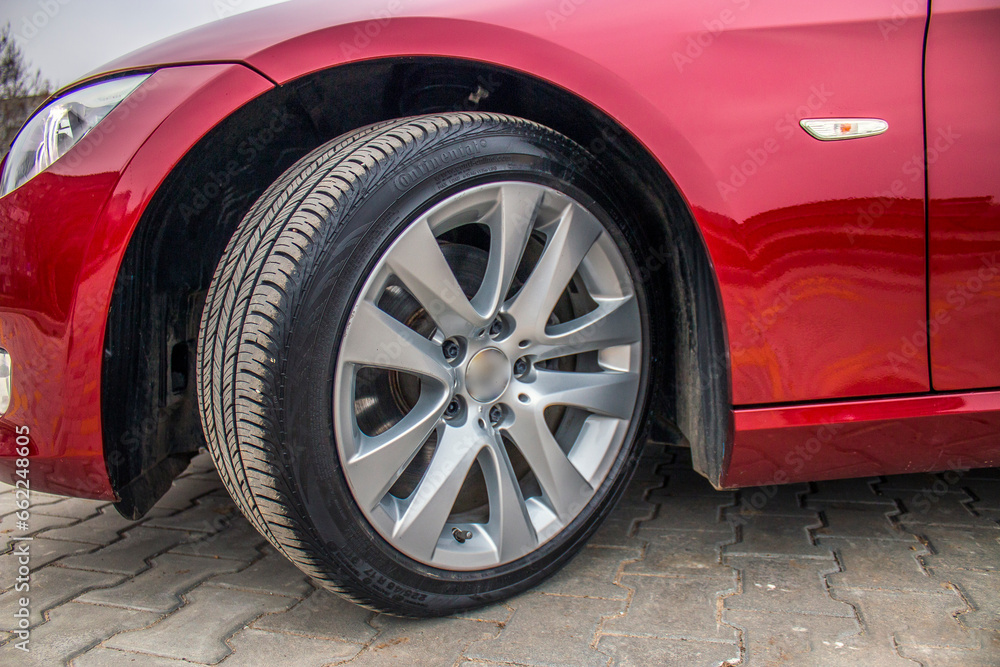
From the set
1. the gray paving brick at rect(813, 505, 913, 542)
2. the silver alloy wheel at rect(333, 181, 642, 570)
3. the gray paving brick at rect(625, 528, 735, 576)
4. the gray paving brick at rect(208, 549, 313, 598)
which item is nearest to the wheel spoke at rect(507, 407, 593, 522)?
the silver alloy wheel at rect(333, 181, 642, 570)

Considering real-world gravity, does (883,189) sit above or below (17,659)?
above

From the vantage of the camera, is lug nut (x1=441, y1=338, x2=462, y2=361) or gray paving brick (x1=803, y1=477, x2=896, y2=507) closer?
lug nut (x1=441, y1=338, x2=462, y2=361)

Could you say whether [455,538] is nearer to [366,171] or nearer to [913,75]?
[366,171]

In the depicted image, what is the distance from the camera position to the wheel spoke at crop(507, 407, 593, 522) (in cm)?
150

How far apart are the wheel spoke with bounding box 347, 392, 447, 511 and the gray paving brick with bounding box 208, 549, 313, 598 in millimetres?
388

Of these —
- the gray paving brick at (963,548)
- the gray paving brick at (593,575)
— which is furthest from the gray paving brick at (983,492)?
the gray paving brick at (593,575)

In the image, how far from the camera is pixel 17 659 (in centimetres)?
129

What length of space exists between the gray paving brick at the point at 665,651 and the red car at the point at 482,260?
0.89 feet

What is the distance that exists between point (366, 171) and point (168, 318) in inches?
23.3

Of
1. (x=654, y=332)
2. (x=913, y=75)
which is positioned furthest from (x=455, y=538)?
(x=913, y=75)

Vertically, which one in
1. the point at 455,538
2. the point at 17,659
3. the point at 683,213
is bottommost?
the point at 17,659

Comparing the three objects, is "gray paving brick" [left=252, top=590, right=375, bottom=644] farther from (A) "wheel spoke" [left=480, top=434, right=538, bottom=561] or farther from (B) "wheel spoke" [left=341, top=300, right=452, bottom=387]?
(B) "wheel spoke" [left=341, top=300, right=452, bottom=387]

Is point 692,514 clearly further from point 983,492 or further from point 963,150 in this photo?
point 963,150

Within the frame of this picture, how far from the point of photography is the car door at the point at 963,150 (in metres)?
1.46
